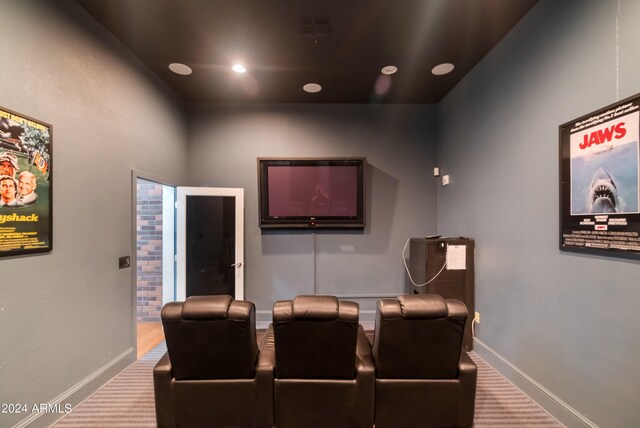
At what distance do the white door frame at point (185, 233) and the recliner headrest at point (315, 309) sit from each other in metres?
2.16

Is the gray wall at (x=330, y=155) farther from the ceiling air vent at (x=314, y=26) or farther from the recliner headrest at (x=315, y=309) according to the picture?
the recliner headrest at (x=315, y=309)

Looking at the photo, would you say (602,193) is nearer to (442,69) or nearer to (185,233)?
(442,69)

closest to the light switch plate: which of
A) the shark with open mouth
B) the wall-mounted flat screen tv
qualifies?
the wall-mounted flat screen tv

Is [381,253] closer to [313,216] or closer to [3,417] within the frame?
[313,216]

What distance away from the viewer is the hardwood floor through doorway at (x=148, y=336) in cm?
298

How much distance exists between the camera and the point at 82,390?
2055 mm

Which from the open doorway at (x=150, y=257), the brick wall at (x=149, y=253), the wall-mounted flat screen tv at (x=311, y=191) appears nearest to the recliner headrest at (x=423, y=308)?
the wall-mounted flat screen tv at (x=311, y=191)

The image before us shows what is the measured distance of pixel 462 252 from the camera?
2826 mm

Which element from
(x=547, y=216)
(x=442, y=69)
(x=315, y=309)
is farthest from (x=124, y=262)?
(x=442, y=69)

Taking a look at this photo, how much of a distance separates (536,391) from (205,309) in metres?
2.59

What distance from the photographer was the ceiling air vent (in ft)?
7.06

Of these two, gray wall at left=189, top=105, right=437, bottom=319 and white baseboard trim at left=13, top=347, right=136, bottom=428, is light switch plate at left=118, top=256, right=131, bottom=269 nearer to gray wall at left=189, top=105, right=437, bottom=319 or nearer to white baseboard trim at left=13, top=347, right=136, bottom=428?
white baseboard trim at left=13, top=347, right=136, bottom=428

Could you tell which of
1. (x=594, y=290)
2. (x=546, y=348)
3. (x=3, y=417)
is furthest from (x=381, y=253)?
(x=3, y=417)

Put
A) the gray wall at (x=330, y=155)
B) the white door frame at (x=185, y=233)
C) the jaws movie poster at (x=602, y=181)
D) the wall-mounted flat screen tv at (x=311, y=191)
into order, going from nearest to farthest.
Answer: the jaws movie poster at (x=602, y=181), the white door frame at (x=185, y=233), the wall-mounted flat screen tv at (x=311, y=191), the gray wall at (x=330, y=155)
